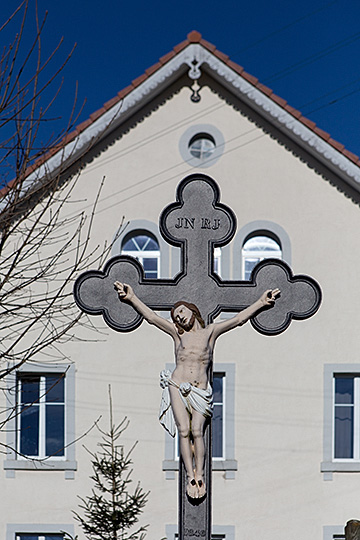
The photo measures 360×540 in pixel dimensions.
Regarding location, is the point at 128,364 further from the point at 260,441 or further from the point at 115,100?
the point at 115,100

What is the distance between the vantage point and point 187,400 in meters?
6.21

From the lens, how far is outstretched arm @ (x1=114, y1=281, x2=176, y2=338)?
6.37 metres

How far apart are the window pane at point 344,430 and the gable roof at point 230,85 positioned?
11.9ft

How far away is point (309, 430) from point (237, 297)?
→ 9.48 meters

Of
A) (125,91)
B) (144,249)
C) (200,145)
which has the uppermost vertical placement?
(125,91)

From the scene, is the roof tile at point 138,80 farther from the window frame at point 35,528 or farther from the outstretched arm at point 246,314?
the outstretched arm at point 246,314

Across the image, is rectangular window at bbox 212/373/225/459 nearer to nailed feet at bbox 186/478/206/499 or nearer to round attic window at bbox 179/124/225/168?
round attic window at bbox 179/124/225/168

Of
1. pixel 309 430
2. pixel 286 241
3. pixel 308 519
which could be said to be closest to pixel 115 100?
pixel 286 241

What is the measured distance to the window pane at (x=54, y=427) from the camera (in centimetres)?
1575

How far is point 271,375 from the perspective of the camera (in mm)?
15672

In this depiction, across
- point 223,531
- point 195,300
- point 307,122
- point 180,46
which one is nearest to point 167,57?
point 180,46

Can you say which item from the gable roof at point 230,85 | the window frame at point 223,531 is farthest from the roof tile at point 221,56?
the window frame at point 223,531

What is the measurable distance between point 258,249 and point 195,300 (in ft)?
31.3

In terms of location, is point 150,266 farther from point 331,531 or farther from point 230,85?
point 331,531
